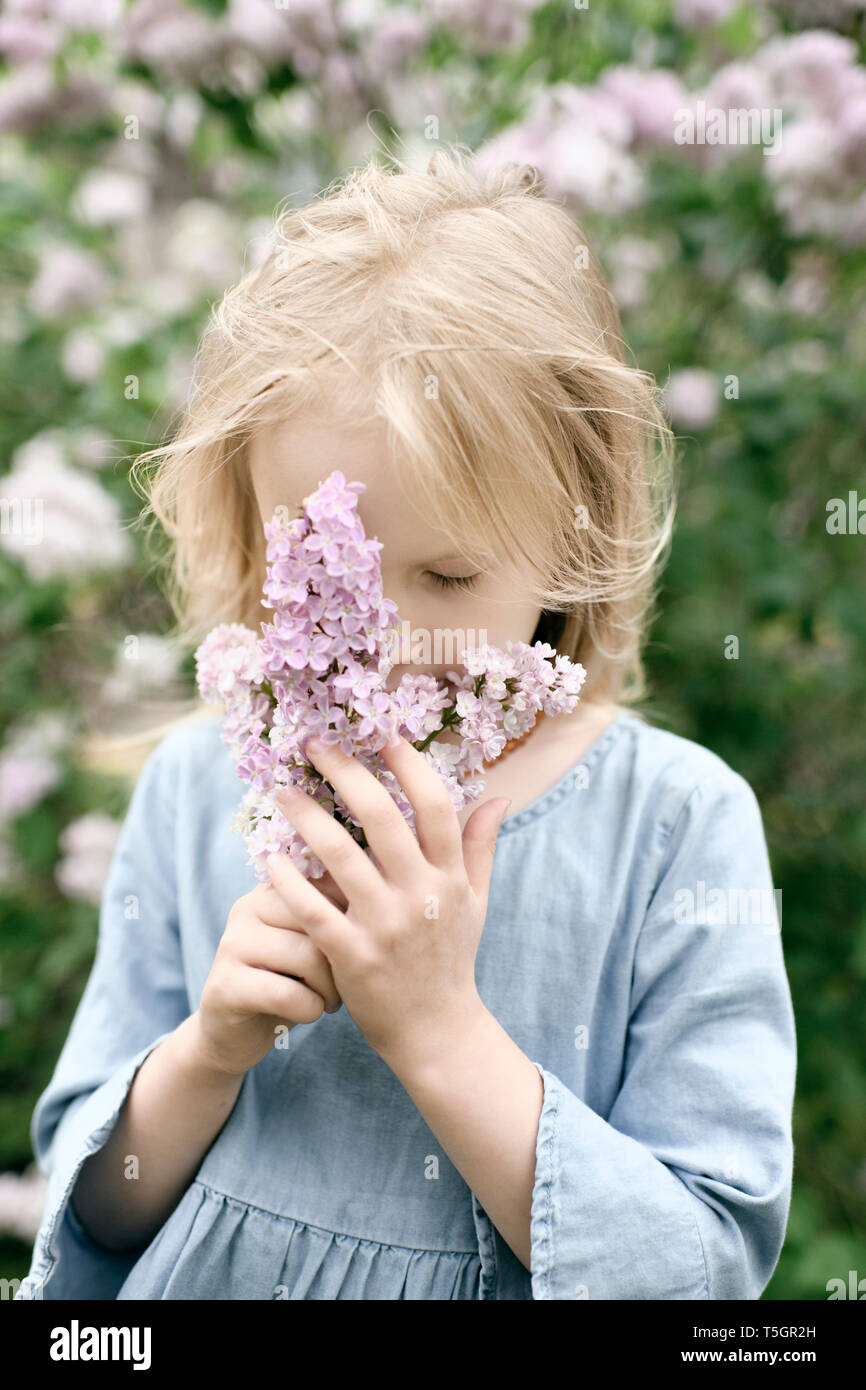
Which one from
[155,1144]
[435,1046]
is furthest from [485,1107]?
[155,1144]

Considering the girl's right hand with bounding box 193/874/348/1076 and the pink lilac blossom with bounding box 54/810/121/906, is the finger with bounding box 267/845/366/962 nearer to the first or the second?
the girl's right hand with bounding box 193/874/348/1076

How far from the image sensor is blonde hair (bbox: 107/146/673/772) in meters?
0.78

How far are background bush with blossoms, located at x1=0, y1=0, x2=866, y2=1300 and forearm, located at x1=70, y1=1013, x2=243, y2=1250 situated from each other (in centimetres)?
69

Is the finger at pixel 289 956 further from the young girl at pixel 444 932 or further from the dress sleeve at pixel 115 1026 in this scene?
the dress sleeve at pixel 115 1026

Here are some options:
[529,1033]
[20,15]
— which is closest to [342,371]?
[529,1033]

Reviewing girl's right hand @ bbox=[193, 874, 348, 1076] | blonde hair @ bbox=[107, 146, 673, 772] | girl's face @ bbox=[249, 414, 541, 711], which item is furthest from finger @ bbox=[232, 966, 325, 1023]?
blonde hair @ bbox=[107, 146, 673, 772]

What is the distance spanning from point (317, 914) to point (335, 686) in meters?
0.16

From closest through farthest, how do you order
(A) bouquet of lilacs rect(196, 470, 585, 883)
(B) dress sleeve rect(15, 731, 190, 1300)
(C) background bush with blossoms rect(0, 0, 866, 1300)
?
(A) bouquet of lilacs rect(196, 470, 585, 883) → (B) dress sleeve rect(15, 731, 190, 1300) → (C) background bush with blossoms rect(0, 0, 866, 1300)

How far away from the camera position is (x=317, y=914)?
0.73m

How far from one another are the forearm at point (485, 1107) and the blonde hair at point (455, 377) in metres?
Answer: 0.36

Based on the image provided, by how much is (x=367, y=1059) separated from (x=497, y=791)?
10.2 inches

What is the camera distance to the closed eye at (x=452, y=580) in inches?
31.4

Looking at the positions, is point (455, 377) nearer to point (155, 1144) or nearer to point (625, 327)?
point (155, 1144)
